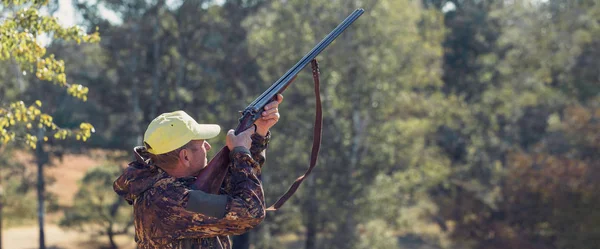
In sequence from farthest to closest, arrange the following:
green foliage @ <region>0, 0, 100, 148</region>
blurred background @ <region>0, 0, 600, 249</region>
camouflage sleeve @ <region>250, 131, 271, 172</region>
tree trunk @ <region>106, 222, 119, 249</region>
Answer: tree trunk @ <region>106, 222, 119, 249</region>, blurred background @ <region>0, 0, 600, 249</region>, green foliage @ <region>0, 0, 100, 148</region>, camouflage sleeve @ <region>250, 131, 271, 172</region>

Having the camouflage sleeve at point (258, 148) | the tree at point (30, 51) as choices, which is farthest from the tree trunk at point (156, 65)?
the camouflage sleeve at point (258, 148)

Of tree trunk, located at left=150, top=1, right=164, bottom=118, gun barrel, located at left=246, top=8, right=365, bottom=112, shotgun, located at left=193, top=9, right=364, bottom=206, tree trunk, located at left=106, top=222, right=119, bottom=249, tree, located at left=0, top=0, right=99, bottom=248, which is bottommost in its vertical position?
shotgun, located at left=193, top=9, right=364, bottom=206

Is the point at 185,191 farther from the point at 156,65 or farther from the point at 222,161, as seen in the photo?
the point at 156,65

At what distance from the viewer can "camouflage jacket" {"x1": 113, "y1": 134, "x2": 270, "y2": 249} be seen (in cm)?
325

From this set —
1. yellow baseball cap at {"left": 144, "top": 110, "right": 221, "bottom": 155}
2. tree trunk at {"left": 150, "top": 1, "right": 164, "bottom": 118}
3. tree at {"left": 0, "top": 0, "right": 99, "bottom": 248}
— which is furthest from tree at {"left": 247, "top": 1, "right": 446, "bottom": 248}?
yellow baseball cap at {"left": 144, "top": 110, "right": 221, "bottom": 155}

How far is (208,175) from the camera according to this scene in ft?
11.2

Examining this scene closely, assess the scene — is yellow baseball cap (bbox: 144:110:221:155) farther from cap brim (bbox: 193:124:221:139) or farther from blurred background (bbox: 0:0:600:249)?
blurred background (bbox: 0:0:600:249)

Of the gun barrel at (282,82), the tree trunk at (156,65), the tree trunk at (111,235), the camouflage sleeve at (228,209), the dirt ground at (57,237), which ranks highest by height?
the tree trunk at (156,65)

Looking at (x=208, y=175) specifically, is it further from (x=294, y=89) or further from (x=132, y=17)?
(x=132, y=17)

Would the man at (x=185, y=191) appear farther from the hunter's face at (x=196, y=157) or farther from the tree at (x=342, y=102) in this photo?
the tree at (x=342, y=102)

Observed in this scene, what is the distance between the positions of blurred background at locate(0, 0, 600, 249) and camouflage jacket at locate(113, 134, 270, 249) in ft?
49.9

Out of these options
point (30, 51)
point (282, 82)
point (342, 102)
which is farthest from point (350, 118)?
point (282, 82)

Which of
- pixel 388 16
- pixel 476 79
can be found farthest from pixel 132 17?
pixel 476 79

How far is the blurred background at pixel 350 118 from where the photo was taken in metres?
20.8
